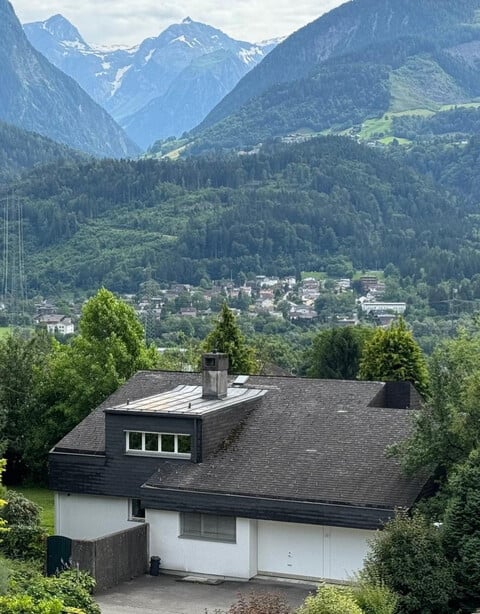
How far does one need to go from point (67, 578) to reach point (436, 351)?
11.0 metres

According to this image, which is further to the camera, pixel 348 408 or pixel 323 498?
pixel 348 408

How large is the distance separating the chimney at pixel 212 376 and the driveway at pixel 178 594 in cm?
603

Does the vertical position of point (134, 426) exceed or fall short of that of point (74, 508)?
it exceeds it

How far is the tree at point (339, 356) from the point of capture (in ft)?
215

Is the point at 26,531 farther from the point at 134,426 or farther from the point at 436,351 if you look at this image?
the point at 436,351

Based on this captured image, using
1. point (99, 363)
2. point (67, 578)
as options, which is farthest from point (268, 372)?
point (67, 578)

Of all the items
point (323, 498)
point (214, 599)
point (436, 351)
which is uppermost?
point (436, 351)

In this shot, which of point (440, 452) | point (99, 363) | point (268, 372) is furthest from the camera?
point (268, 372)

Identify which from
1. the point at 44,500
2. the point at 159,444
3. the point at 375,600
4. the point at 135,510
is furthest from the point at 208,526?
the point at 44,500

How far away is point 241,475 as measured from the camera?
108 ft

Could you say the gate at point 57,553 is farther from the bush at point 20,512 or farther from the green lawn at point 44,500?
the green lawn at point 44,500

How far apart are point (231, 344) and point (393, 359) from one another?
784cm

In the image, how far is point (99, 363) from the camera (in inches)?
1850

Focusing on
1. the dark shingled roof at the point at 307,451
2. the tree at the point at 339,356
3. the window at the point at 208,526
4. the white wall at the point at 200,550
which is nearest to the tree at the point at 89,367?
the dark shingled roof at the point at 307,451
